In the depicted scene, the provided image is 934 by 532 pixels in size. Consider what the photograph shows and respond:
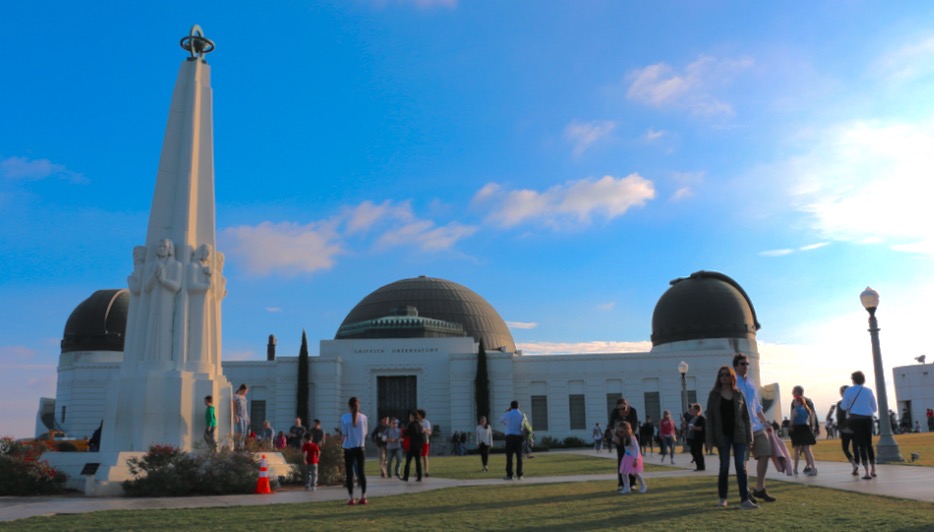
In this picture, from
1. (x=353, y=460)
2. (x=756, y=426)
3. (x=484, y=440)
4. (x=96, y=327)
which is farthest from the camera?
(x=96, y=327)

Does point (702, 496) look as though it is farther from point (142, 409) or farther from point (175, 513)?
point (142, 409)

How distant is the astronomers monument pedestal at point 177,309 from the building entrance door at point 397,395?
1134 inches

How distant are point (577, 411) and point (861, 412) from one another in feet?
109

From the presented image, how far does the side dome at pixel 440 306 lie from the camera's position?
5638cm

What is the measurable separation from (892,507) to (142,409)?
13.5 metres

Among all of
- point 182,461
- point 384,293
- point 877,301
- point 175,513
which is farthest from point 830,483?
point 384,293

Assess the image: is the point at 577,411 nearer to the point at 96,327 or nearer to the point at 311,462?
the point at 96,327

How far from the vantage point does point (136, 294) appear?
55.4 ft

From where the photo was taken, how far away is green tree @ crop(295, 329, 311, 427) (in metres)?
43.3

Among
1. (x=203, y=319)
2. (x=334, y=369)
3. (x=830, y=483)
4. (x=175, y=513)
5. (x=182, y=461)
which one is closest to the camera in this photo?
(x=175, y=513)

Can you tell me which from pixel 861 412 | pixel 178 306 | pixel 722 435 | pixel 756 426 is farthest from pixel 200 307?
pixel 861 412

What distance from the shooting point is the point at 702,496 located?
11.1 meters

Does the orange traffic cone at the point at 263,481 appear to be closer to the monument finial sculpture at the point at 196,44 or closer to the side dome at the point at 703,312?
the monument finial sculpture at the point at 196,44

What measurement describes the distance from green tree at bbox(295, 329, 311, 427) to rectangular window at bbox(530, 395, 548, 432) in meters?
13.4
